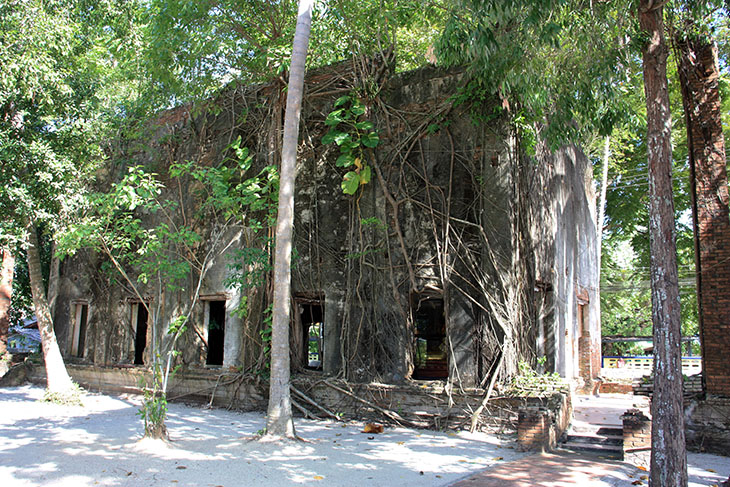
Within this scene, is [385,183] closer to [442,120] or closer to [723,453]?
[442,120]

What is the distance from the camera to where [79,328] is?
15.9 metres

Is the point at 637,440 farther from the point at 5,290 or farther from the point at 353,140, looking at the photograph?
the point at 5,290

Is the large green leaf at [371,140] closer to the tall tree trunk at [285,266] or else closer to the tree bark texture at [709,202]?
the tall tree trunk at [285,266]

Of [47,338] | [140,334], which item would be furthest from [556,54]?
[140,334]

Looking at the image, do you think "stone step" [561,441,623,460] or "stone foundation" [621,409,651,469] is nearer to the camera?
"stone foundation" [621,409,651,469]

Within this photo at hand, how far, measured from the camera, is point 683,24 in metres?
8.78

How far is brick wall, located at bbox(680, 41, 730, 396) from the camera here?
8773 mm

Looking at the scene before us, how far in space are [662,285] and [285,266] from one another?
4852 millimetres

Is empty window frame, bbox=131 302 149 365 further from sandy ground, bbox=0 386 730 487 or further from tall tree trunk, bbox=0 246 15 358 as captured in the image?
sandy ground, bbox=0 386 730 487

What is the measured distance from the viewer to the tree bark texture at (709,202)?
346 inches

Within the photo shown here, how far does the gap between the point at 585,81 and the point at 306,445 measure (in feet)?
21.5

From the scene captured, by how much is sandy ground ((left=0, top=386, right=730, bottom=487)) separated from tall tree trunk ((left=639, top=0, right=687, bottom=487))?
0.87m

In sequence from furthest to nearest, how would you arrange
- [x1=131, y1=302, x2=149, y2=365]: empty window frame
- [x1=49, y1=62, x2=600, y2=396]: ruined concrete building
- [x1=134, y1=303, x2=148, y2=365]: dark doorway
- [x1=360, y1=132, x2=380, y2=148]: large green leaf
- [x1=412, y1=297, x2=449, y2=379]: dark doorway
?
[x1=412, y1=297, x2=449, y2=379]: dark doorway → [x1=134, y1=303, x2=148, y2=365]: dark doorway → [x1=131, y1=302, x2=149, y2=365]: empty window frame → [x1=360, y1=132, x2=380, y2=148]: large green leaf → [x1=49, y1=62, x2=600, y2=396]: ruined concrete building

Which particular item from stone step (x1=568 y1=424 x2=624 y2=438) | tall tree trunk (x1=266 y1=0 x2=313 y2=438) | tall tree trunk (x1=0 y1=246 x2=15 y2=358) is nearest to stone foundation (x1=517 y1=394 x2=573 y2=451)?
stone step (x1=568 y1=424 x2=624 y2=438)
